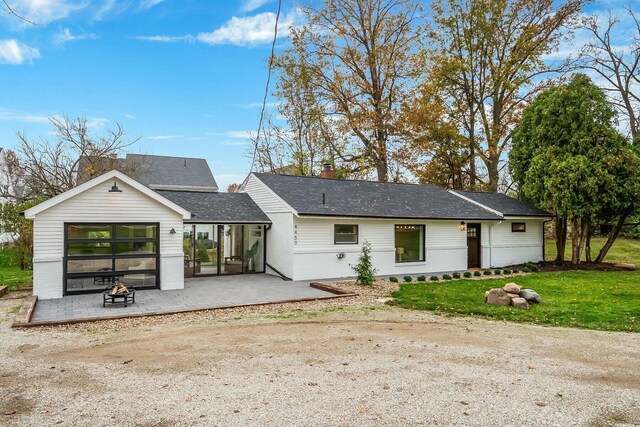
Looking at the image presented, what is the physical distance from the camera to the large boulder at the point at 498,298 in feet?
31.6

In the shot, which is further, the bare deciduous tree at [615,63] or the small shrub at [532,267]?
the bare deciduous tree at [615,63]

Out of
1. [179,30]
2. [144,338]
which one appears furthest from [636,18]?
[144,338]

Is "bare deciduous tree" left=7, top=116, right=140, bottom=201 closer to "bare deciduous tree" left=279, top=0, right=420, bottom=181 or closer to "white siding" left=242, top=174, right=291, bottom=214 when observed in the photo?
"white siding" left=242, top=174, right=291, bottom=214

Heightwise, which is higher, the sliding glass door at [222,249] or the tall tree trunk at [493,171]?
the tall tree trunk at [493,171]

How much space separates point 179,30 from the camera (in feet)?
40.4

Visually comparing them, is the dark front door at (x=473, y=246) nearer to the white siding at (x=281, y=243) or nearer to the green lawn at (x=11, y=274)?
the white siding at (x=281, y=243)

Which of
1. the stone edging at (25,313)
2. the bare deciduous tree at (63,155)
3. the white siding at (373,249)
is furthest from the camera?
the bare deciduous tree at (63,155)

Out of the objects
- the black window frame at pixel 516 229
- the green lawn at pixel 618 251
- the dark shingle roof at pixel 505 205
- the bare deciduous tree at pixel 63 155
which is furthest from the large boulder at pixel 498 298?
the bare deciduous tree at pixel 63 155

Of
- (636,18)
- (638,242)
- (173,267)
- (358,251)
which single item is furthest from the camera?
(638,242)

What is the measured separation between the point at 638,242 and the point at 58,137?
32.7 m

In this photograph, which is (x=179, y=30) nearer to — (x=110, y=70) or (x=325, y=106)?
(x=110, y=70)

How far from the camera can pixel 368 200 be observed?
53.5 feet

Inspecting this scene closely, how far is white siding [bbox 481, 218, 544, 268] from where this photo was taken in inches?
706

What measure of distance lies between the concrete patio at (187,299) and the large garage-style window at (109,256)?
37cm
